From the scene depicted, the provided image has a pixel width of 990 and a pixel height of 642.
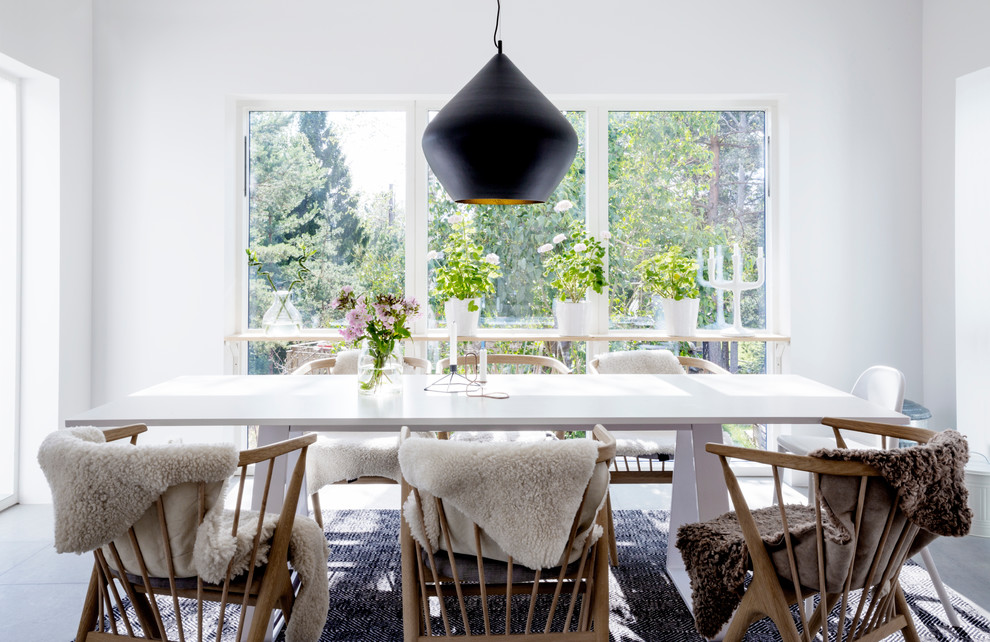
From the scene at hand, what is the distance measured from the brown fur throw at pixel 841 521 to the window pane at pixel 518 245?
84.5 inches

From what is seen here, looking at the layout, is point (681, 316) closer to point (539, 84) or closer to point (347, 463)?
point (539, 84)

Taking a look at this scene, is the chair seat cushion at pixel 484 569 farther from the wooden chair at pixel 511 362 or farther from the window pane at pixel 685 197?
the window pane at pixel 685 197

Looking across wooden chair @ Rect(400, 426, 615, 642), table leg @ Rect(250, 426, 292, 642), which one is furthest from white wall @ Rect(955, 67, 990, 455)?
table leg @ Rect(250, 426, 292, 642)

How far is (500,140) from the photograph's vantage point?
1.94 metres

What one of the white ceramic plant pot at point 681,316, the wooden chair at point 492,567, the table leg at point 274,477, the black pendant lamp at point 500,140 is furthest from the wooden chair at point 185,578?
the white ceramic plant pot at point 681,316

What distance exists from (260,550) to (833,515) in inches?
51.1

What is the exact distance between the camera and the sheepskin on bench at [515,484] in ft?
4.50

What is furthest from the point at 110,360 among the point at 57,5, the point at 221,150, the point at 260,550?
the point at 260,550

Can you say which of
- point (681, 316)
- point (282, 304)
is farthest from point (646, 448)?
point (282, 304)

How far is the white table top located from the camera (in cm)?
194

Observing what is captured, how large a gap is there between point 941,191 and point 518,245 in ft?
7.40

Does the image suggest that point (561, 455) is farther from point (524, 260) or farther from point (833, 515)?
point (524, 260)

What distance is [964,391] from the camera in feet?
10.4

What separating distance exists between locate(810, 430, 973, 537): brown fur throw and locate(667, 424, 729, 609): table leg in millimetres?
707
